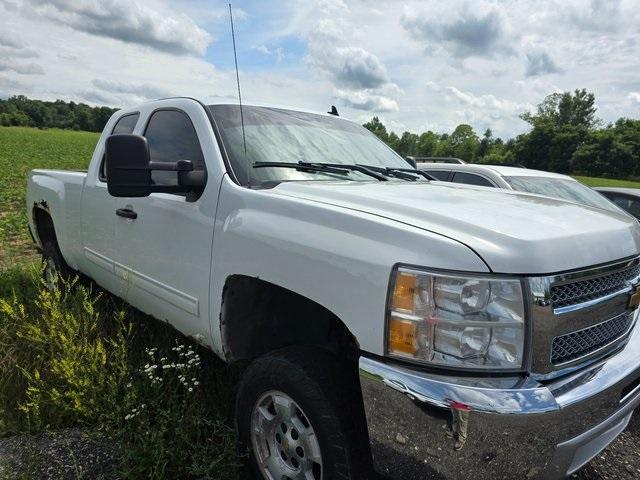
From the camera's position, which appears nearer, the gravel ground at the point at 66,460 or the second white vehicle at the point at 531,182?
the gravel ground at the point at 66,460

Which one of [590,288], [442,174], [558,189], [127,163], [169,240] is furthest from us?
[442,174]

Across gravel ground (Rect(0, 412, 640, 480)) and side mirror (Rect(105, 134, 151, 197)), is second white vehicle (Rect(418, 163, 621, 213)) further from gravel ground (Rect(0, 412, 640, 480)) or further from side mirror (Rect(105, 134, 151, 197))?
side mirror (Rect(105, 134, 151, 197))

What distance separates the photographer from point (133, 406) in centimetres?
272

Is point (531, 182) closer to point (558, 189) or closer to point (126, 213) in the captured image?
point (558, 189)

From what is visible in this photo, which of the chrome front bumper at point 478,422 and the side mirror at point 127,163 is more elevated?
Answer: the side mirror at point 127,163

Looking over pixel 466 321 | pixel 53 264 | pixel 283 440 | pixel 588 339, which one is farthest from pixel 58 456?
pixel 53 264

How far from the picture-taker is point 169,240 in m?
2.87

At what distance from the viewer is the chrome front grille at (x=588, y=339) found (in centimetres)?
176

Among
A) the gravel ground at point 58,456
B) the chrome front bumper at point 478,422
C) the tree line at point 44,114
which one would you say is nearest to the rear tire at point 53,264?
the gravel ground at point 58,456

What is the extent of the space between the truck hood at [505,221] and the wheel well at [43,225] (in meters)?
3.61

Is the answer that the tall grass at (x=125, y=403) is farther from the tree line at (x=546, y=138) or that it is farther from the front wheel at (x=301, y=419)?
the tree line at (x=546, y=138)

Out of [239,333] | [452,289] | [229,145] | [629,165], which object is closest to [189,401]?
[239,333]

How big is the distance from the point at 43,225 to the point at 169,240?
3.13m

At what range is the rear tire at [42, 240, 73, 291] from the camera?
4723 millimetres
